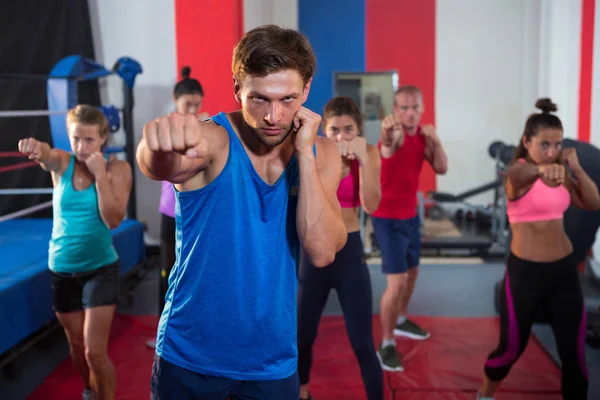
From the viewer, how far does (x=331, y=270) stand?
2.46 meters

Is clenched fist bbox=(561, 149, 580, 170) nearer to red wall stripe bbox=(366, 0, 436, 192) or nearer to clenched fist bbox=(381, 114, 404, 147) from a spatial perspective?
clenched fist bbox=(381, 114, 404, 147)

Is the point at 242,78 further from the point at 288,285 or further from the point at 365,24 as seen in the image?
the point at 365,24

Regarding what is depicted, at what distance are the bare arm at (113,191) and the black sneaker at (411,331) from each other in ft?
6.46

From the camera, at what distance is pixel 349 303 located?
2412mm

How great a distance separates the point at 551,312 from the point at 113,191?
1944mm

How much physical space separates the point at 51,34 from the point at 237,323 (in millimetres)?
4541

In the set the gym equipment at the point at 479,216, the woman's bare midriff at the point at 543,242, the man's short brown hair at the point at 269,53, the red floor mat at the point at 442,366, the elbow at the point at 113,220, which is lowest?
the red floor mat at the point at 442,366

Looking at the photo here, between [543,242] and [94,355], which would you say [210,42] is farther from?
[543,242]

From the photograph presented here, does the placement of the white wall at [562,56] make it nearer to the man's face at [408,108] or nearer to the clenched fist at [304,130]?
the man's face at [408,108]

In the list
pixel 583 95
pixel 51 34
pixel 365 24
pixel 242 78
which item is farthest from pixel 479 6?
pixel 242 78

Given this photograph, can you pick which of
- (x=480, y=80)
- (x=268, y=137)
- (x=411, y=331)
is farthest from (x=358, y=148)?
(x=480, y=80)

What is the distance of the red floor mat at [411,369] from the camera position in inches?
110

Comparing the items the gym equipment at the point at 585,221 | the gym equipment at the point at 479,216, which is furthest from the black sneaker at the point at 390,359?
the gym equipment at the point at 479,216

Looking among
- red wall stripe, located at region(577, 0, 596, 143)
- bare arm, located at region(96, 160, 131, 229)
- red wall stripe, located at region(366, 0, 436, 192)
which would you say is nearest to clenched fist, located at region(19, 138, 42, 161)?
bare arm, located at region(96, 160, 131, 229)
